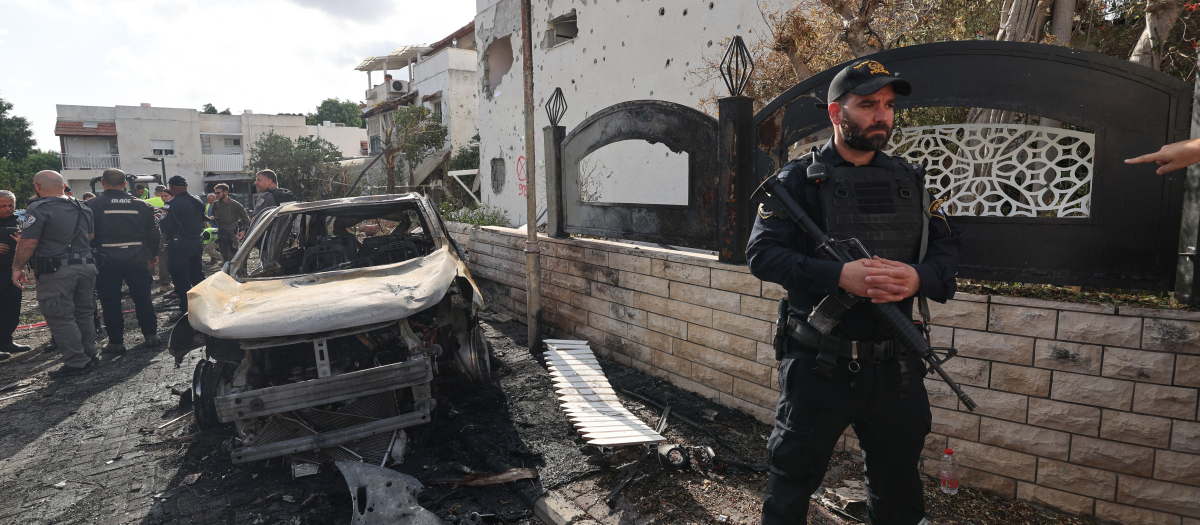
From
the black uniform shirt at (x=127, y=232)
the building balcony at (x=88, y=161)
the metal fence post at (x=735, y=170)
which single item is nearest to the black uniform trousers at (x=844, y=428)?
the metal fence post at (x=735, y=170)

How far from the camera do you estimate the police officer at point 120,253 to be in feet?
19.5

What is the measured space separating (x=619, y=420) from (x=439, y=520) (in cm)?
124

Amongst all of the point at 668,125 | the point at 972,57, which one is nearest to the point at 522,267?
the point at 668,125

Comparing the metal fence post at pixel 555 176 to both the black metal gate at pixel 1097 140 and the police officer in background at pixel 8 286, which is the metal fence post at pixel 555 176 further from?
the police officer in background at pixel 8 286

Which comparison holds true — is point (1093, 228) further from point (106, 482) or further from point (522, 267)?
point (106, 482)

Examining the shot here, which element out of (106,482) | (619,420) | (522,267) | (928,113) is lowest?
(106,482)

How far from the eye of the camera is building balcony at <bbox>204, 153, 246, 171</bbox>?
38000mm

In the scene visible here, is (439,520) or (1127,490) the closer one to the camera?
(1127,490)

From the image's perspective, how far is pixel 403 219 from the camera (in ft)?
17.7

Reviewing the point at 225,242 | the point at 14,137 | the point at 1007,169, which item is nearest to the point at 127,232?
the point at 225,242

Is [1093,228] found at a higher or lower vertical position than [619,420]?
higher

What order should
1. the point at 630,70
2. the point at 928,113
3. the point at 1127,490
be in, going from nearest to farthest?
1. the point at 1127,490
2. the point at 928,113
3. the point at 630,70

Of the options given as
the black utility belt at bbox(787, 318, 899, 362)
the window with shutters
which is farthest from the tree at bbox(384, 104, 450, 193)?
the window with shutters

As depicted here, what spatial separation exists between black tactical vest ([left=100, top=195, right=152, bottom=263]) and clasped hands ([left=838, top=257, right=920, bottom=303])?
716 cm
